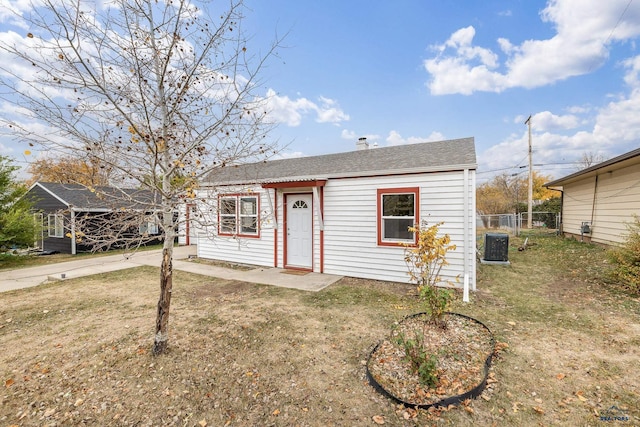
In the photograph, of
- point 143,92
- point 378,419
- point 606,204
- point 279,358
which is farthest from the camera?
point 606,204

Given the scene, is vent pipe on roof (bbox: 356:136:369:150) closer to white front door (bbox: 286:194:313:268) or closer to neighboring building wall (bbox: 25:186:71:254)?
white front door (bbox: 286:194:313:268)

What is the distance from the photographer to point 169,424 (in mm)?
2291

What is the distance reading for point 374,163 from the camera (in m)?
7.30

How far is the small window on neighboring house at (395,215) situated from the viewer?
652 cm

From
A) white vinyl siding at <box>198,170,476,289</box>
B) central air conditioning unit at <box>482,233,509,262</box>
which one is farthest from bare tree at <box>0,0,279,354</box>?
central air conditioning unit at <box>482,233,509,262</box>

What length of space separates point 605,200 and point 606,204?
18 centimetres

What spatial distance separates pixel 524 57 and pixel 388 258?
11061 mm

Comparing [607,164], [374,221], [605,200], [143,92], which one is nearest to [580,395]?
[374,221]

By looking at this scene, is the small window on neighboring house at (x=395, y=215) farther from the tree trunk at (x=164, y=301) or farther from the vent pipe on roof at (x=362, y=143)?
the tree trunk at (x=164, y=301)

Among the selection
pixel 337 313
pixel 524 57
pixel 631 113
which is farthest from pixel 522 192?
pixel 337 313

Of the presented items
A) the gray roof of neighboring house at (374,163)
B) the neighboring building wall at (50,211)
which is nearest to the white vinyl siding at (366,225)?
the gray roof of neighboring house at (374,163)

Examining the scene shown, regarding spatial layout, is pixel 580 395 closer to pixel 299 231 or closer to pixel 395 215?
pixel 395 215

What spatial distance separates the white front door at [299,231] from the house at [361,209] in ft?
0.09

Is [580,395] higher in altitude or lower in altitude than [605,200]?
lower
